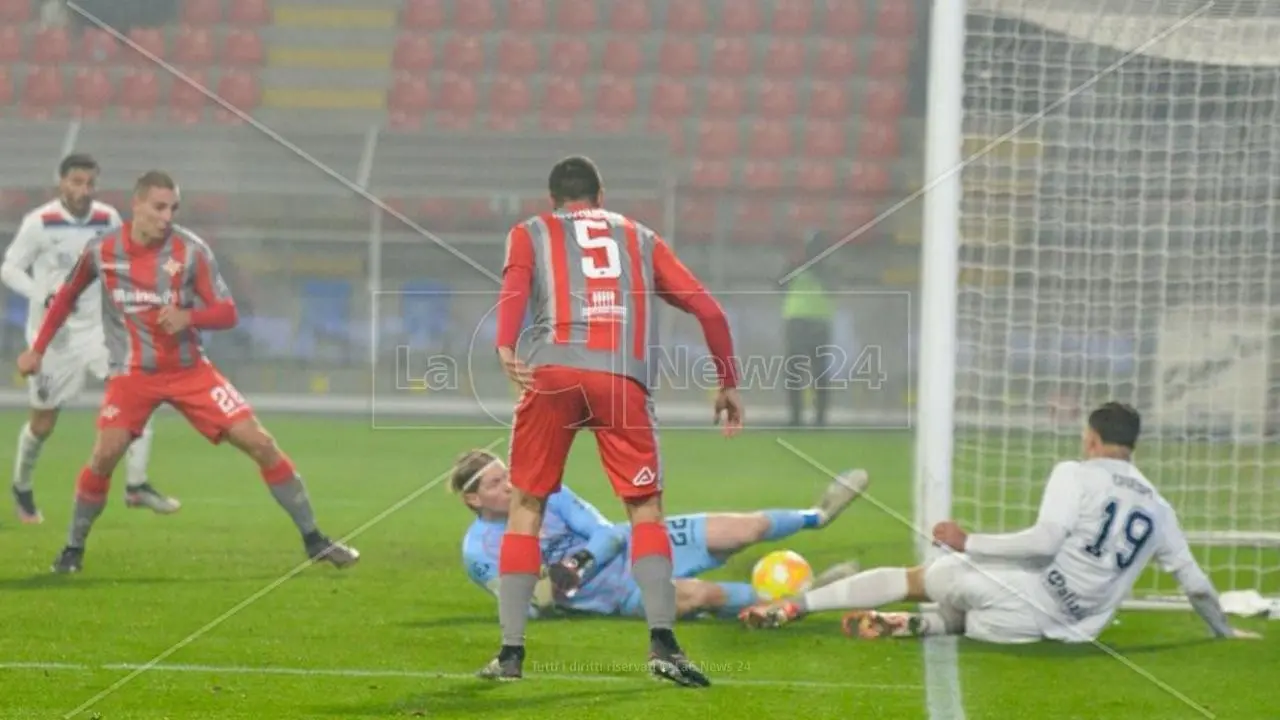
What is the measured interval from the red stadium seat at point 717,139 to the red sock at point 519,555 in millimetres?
12996

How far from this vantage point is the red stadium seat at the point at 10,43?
1828 cm

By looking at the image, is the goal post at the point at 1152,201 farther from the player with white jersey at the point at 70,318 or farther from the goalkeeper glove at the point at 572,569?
the player with white jersey at the point at 70,318

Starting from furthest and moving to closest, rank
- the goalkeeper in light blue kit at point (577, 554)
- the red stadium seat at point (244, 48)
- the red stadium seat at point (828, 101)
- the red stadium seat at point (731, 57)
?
the red stadium seat at point (244, 48) → the red stadium seat at point (731, 57) → the red stadium seat at point (828, 101) → the goalkeeper in light blue kit at point (577, 554)

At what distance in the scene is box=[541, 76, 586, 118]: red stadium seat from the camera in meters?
17.8

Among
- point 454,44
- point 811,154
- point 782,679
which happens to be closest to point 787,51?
point 811,154

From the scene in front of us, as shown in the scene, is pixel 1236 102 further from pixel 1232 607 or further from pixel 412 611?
pixel 412 611

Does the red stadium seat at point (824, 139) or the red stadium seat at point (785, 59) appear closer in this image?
the red stadium seat at point (824, 139)

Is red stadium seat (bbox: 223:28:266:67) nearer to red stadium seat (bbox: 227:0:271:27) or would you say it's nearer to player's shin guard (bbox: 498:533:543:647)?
red stadium seat (bbox: 227:0:271:27)

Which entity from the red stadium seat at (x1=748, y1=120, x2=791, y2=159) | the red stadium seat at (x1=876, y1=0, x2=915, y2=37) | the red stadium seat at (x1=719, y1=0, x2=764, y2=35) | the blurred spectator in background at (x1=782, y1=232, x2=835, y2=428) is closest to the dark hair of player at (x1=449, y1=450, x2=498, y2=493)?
the blurred spectator in background at (x1=782, y1=232, x2=835, y2=428)

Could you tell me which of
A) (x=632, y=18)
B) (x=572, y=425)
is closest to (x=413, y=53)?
(x=632, y=18)

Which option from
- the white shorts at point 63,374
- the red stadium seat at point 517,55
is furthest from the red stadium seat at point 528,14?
the white shorts at point 63,374

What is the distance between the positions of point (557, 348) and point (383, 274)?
34.2 ft

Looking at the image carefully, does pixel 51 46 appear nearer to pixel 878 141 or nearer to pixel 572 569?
pixel 878 141

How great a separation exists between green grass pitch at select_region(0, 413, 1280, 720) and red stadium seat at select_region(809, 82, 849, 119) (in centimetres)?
1014
